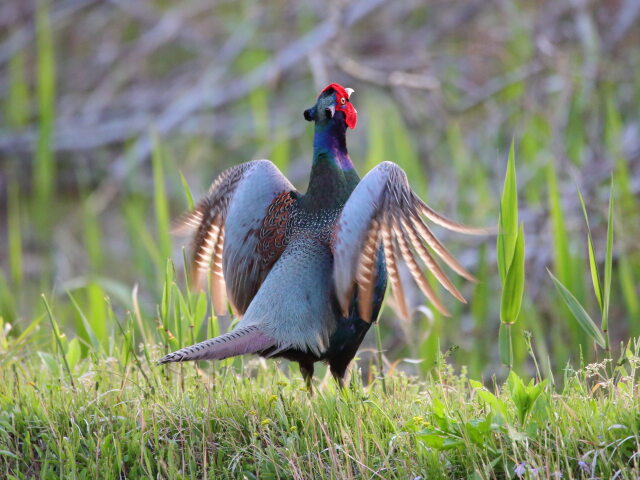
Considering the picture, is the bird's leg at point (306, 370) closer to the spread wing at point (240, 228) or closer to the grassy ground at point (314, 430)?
the grassy ground at point (314, 430)

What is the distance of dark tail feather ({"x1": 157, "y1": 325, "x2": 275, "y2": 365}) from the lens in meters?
3.05

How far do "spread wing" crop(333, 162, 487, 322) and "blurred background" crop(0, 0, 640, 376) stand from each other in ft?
4.23

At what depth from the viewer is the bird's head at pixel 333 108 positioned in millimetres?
3857

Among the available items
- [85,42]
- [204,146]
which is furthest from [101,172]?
[85,42]

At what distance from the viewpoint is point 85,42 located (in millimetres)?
9953

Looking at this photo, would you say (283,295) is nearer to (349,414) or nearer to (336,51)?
(349,414)

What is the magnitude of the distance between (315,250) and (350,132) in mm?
5059

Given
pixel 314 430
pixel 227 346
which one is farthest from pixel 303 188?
pixel 314 430

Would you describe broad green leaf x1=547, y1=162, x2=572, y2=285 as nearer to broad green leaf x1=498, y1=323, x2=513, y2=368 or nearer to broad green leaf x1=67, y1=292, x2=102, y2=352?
broad green leaf x1=498, y1=323, x2=513, y2=368

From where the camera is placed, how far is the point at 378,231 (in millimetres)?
3287

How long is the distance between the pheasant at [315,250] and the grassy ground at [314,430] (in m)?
0.20

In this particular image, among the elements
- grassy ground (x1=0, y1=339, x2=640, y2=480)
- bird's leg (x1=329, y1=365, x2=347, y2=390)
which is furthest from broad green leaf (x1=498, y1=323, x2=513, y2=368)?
bird's leg (x1=329, y1=365, x2=347, y2=390)

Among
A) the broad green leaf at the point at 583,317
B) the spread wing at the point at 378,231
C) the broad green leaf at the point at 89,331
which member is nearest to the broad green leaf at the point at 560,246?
the broad green leaf at the point at 583,317

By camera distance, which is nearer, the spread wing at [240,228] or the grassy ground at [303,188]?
the grassy ground at [303,188]
